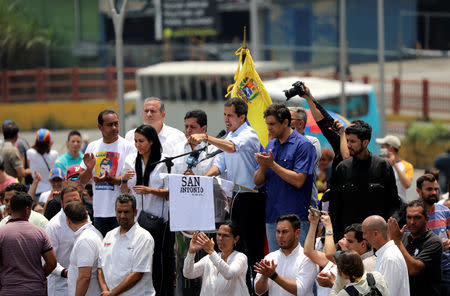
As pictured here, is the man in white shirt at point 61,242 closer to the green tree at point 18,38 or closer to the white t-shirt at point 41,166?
the white t-shirt at point 41,166

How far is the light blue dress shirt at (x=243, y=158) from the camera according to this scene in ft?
31.6

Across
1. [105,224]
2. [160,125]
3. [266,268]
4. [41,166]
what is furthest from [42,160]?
[266,268]

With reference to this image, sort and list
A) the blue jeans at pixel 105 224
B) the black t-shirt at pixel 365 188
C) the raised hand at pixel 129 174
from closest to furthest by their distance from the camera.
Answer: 1. the black t-shirt at pixel 365 188
2. the raised hand at pixel 129 174
3. the blue jeans at pixel 105 224

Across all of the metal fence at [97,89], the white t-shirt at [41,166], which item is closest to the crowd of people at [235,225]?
the white t-shirt at [41,166]

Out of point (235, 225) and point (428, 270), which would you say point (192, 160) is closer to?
point (235, 225)

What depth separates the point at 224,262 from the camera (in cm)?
892

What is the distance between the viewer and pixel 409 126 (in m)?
31.2

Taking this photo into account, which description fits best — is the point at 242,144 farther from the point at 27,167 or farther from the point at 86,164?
the point at 27,167

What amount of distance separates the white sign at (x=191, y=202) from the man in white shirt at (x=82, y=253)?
32.8 inches

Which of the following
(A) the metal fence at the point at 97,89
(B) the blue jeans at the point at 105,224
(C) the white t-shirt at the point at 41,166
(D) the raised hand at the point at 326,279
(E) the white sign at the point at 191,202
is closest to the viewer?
(D) the raised hand at the point at 326,279

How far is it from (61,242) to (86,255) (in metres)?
0.60

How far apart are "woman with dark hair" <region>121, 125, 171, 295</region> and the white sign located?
312 mm

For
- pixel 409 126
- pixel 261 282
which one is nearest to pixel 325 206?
pixel 261 282

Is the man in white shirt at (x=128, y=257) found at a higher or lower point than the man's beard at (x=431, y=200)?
lower
